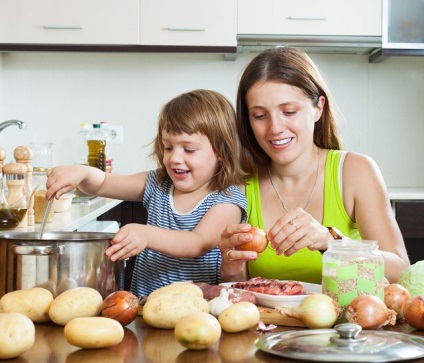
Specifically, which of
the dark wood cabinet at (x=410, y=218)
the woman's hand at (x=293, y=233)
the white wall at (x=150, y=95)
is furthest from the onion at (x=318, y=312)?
the white wall at (x=150, y=95)

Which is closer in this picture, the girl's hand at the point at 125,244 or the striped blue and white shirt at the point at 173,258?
the girl's hand at the point at 125,244

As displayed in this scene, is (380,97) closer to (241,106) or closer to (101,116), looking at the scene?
(101,116)

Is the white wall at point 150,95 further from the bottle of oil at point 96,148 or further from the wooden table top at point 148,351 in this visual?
the wooden table top at point 148,351

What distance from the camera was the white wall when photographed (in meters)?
3.88

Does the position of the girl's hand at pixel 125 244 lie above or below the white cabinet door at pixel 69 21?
below

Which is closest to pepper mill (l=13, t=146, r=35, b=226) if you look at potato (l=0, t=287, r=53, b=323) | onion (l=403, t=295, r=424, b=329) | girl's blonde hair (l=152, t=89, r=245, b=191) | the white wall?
girl's blonde hair (l=152, t=89, r=245, b=191)

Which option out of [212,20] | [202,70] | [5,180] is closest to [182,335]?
[5,180]

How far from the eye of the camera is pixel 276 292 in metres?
1.15

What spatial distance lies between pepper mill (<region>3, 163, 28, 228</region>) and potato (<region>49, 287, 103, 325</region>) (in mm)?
1209

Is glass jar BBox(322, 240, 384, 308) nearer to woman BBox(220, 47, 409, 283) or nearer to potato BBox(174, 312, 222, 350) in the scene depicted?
potato BBox(174, 312, 222, 350)

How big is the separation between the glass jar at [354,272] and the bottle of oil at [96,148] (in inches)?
105

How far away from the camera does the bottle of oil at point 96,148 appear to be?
369cm

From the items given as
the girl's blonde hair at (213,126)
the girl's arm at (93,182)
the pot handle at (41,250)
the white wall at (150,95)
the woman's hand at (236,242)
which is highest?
the white wall at (150,95)

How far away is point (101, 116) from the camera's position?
154 inches
